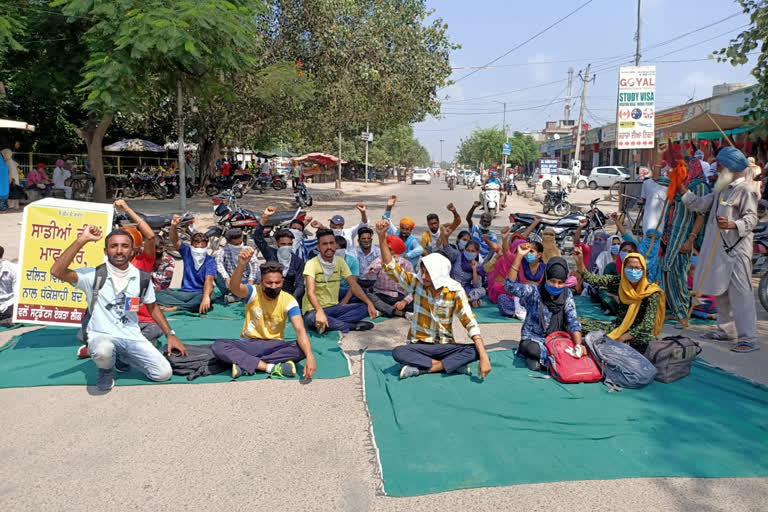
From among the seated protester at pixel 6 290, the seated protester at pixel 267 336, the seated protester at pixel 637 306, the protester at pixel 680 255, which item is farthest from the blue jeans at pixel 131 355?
the protester at pixel 680 255

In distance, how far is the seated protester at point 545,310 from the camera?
17.3 feet

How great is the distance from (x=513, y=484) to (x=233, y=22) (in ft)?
43.4

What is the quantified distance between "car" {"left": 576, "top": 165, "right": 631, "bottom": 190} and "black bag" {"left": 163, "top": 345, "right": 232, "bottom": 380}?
122 feet

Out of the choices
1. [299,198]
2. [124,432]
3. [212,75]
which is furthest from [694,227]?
[299,198]

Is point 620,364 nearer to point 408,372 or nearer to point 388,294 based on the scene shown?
point 408,372

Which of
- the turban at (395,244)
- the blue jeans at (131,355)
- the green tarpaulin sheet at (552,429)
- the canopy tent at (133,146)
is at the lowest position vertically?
the green tarpaulin sheet at (552,429)

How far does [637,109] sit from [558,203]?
4.97 m

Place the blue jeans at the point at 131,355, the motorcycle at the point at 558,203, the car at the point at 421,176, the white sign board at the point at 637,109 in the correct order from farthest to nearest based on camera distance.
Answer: the car at the point at 421,176 → the motorcycle at the point at 558,203 → the white sign board at the point at 637,109 → the blue jeans at the point at 131,355

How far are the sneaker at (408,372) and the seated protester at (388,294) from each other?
207cm

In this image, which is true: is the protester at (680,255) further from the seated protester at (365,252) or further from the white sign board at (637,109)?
the white sign board at (637,109)

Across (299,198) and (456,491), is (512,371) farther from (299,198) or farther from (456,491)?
(299,198)

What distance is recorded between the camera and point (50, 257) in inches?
232

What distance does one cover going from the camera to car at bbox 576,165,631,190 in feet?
129

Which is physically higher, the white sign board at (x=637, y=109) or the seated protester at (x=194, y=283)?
the white sign board at (x=637, y=109)
